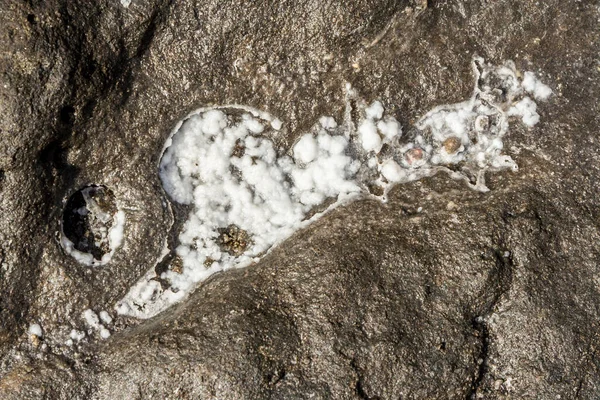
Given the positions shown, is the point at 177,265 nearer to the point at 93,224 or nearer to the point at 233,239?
the point at 233,239

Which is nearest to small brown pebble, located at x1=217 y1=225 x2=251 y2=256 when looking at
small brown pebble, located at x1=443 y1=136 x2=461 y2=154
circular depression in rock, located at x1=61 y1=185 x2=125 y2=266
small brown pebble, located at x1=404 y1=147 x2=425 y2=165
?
circular depression in rock, located at x1=61 y1=185 x2=125 y2=266

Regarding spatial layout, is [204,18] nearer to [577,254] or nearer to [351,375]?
[351,375]

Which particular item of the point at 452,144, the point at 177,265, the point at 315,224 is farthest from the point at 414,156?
the point at 177,265

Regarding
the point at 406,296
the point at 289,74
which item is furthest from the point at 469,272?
the point at 289,74

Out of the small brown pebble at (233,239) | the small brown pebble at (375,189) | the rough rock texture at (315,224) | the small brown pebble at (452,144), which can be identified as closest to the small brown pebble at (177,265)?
the rough rock texture at (315,224)

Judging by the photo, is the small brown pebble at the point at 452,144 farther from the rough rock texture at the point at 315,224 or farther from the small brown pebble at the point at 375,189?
the small brown pebble at the point at 375,189
